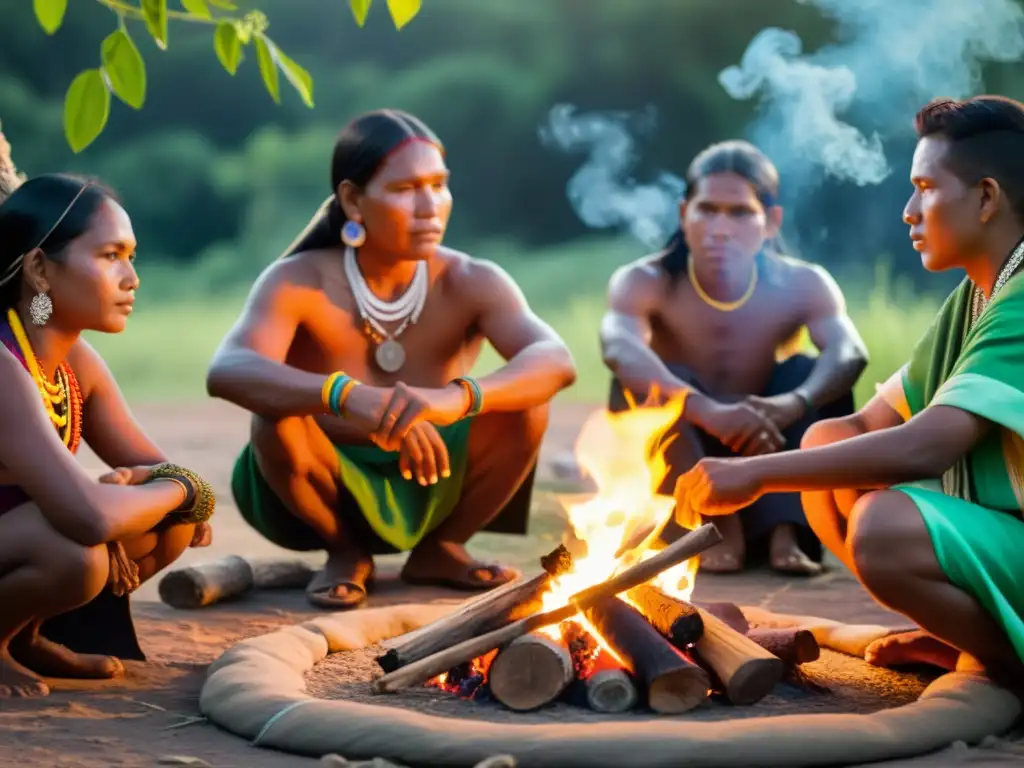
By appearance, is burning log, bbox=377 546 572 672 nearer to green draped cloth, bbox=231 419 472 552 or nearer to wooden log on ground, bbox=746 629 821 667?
wooden log on ground, bbox=746 629 821 667

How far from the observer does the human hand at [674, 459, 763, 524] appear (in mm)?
3510

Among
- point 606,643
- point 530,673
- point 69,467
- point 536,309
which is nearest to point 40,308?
point 69,467

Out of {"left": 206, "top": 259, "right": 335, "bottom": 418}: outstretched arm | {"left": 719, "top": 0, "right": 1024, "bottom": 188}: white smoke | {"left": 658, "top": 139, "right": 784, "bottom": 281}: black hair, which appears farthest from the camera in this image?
{"left": 719, "top": 0, "right": 1024, "bottom": 188}: white smoke

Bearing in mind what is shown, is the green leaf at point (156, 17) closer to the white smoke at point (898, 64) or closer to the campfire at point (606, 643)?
the campfire at point (606, 643)

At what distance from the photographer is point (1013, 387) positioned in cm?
332

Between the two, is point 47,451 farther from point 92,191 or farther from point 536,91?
point 536,91

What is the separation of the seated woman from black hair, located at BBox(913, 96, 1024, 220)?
7.24 ft

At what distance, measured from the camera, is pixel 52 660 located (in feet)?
12.8

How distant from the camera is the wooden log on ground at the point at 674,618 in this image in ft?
11.4

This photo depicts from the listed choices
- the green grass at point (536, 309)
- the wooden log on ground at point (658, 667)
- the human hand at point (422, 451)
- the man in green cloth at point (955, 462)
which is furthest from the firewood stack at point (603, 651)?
the green grass at point (536, 309)

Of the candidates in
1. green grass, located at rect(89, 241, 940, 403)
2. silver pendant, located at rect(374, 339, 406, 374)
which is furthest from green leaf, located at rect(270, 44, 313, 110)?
green grass, located at rect(89, 241, 940, 403)

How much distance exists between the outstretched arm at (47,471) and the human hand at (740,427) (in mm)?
2703

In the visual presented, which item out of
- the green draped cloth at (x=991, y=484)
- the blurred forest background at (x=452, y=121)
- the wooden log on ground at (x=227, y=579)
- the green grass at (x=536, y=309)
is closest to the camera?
the green draped cloth at (x=991, y=484)

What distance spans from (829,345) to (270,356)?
2380 millimetres
